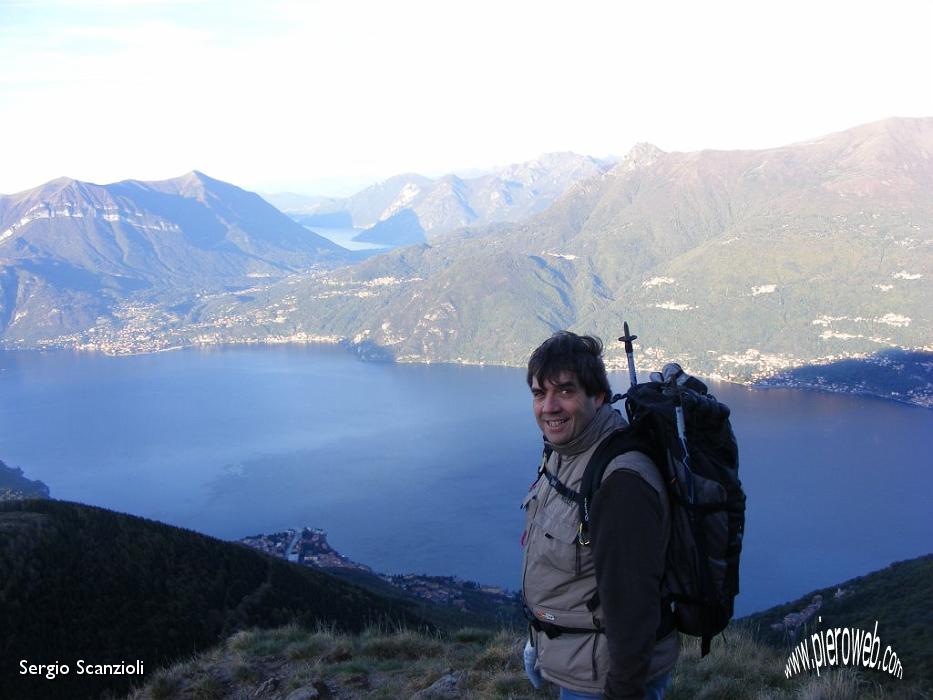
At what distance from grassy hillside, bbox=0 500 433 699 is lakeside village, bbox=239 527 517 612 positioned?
610 inches

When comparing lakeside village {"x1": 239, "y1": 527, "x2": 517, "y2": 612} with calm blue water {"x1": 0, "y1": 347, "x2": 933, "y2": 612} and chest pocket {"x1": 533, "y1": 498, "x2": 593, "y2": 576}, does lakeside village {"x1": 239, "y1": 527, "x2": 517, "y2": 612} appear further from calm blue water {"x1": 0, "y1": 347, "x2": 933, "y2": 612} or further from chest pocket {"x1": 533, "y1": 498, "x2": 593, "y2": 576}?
chest pocket {"x1": 533, "y1": 498, "x2": 593, "y2": 576}

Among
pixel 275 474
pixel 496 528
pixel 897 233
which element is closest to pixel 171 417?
pixel 275 474

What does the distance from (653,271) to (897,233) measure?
56601 mm

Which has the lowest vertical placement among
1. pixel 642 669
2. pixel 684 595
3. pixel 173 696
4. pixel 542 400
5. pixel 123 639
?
pixel 123 639

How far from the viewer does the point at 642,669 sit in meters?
2.56

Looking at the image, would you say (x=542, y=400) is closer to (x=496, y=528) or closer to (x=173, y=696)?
(x=173, y=696)

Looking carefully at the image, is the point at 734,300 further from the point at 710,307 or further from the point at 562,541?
the point at 562,541

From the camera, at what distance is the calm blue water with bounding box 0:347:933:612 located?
55250 millimetres

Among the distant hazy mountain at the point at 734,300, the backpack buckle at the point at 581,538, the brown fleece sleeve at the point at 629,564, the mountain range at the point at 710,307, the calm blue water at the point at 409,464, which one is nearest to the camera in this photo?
the brown fleece sleeve at the point at 629,564

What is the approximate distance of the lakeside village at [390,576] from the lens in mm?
35812

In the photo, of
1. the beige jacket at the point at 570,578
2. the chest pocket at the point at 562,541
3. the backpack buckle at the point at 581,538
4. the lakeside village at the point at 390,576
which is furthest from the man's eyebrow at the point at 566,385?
the lakeside village at the point at 390,576

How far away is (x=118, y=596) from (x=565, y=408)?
517 inches

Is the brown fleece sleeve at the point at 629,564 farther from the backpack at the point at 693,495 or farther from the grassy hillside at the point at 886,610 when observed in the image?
the grassy hillside at the point at 886,610

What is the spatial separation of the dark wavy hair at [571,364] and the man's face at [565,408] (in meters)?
0.02
